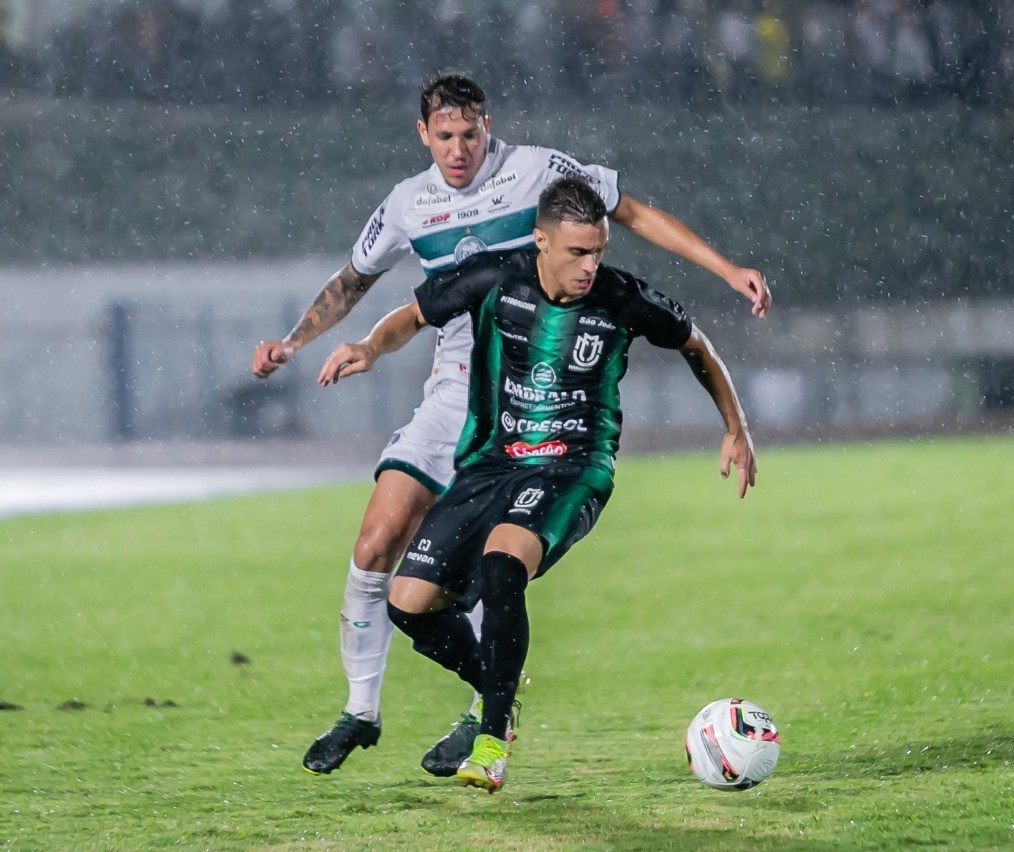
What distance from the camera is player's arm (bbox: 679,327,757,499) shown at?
4090 mm

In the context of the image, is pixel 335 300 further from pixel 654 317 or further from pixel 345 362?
pixel 654 317

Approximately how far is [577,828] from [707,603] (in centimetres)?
533

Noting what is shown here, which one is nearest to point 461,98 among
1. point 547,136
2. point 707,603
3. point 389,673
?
point 389,673

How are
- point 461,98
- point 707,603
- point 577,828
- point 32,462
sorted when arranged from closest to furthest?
point 577,828 → point 461,98 → point 707,603 → point 32,462

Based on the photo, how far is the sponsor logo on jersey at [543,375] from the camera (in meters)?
4.05

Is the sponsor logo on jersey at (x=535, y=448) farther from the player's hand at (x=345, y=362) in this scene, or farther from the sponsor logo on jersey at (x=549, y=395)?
the player's hand at (x=345, y=362)

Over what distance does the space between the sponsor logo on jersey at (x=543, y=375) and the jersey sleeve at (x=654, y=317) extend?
0.84 feet

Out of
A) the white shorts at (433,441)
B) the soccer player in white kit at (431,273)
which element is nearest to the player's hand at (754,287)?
the soccer player in white kit at (431,273)

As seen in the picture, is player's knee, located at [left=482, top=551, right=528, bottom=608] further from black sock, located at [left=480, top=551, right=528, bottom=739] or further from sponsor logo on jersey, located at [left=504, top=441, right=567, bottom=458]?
sponsor logo on jersey, located at [left=504, top=441, right=567, bottom=458]

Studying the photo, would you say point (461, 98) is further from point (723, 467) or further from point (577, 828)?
point (577, 828)

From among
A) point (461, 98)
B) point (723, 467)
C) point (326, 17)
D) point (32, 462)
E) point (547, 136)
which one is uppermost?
point (326, 17)

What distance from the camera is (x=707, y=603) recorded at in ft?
29.9

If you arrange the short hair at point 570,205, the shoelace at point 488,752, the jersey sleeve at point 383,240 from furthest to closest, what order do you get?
the jersey sleeve at point 383,240 < the short hair at point 570,205 < the shoelace at point 488,752

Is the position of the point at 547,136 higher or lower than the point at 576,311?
higher
